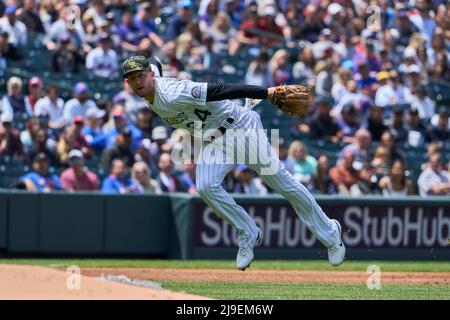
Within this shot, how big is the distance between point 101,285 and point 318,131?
951 cm

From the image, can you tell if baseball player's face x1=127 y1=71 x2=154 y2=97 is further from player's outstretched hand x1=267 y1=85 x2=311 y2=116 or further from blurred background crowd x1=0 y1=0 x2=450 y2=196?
blurred background crowd x1=0 y1=0 x2=450 y2=196

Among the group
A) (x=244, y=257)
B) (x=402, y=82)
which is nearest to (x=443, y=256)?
(x=402, y=82)

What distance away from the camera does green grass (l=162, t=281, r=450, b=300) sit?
28.8ft

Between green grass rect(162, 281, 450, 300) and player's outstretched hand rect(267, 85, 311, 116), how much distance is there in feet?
4.91

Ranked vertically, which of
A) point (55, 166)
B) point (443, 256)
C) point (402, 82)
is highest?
point (402, 82)

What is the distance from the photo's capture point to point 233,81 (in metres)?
18.1

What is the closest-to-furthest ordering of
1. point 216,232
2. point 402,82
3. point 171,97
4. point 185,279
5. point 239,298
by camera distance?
1. point 239,298
2. point 171,97
3. point 185,279
4. point 216,232
5. point 402,82

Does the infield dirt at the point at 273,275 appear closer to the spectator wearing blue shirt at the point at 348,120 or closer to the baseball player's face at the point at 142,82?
the baseball player's face at the point at 142,82

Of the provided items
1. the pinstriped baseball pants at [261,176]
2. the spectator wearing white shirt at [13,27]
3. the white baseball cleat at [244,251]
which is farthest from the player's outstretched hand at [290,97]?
the spectator wearing white shirt at [13,27]

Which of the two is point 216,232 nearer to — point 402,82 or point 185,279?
point 185,279

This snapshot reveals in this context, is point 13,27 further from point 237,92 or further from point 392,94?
point 237,92

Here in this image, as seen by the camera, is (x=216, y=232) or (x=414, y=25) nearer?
(x=216, y=232)

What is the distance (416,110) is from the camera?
18500 millimetres

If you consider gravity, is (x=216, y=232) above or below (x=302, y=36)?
below
